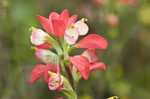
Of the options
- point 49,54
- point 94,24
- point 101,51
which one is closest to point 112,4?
point 94,24

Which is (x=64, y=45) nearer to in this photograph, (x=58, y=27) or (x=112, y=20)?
(x=58, y=27)

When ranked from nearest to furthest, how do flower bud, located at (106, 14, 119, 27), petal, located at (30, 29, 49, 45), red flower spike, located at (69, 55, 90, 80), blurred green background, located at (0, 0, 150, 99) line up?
1. red flower spike, located at (69, 55, 90, 80)
2. petal, located at (30, 29, 49, 45)
3. blurred green background, located at (0, 0, 150, 99)
4. flower bud, located at (106, 14, 119, 27)

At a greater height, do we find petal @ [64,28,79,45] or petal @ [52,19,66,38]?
petal @ [52,19,66,38]

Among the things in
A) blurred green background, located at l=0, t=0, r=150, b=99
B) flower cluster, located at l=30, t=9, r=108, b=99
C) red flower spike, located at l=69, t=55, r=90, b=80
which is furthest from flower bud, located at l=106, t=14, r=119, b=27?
red flower spike, located at l=69, t=55, r=90, b=80

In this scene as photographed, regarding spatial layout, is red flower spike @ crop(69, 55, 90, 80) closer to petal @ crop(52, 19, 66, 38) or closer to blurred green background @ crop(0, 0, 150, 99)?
petal @ crop(52, 19, 66, 38)

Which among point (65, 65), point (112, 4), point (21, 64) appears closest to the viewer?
point (65, 65)

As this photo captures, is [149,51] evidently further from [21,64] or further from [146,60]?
[21,64]

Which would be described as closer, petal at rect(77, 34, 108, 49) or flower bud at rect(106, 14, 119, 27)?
petal at rect(77, 34, 108, 49)
